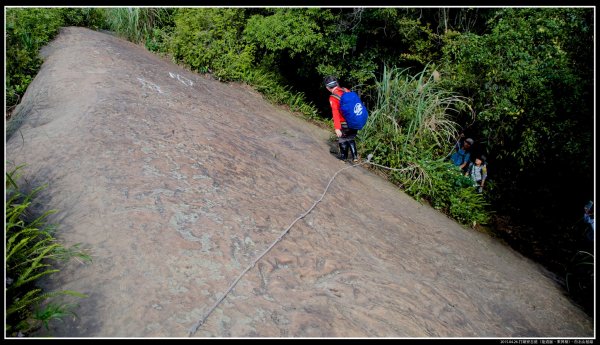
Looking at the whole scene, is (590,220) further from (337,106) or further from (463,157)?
(337,106)

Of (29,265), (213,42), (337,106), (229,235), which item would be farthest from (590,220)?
(213,42)

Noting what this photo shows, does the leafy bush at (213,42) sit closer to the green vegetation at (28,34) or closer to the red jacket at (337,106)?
the green vegetation at (28,34)

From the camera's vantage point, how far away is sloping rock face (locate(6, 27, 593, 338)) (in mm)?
2566

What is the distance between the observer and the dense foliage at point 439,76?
5.84m

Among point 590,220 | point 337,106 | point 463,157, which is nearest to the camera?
point 590,220

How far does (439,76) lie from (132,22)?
6.49 meters

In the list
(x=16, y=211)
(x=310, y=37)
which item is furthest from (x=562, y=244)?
(x=16, y=211)

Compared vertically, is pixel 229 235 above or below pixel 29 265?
above

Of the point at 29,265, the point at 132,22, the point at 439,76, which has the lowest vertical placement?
the point at 29,265

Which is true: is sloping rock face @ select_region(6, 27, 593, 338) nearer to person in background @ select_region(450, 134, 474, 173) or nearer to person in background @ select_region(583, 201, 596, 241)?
person in background @ select_region(583, 201, 596, 241)

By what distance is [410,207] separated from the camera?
5836 millimetres

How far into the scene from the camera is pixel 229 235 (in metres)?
3.23

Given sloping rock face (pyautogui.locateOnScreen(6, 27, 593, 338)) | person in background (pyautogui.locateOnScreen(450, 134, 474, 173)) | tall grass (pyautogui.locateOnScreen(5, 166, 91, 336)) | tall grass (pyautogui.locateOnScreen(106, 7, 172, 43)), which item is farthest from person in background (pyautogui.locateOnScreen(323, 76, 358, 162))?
tall grass (pyautogui.locateOnScreen(106, 7, 172, 43))

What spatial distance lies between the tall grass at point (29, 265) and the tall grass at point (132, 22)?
6.71 metres
